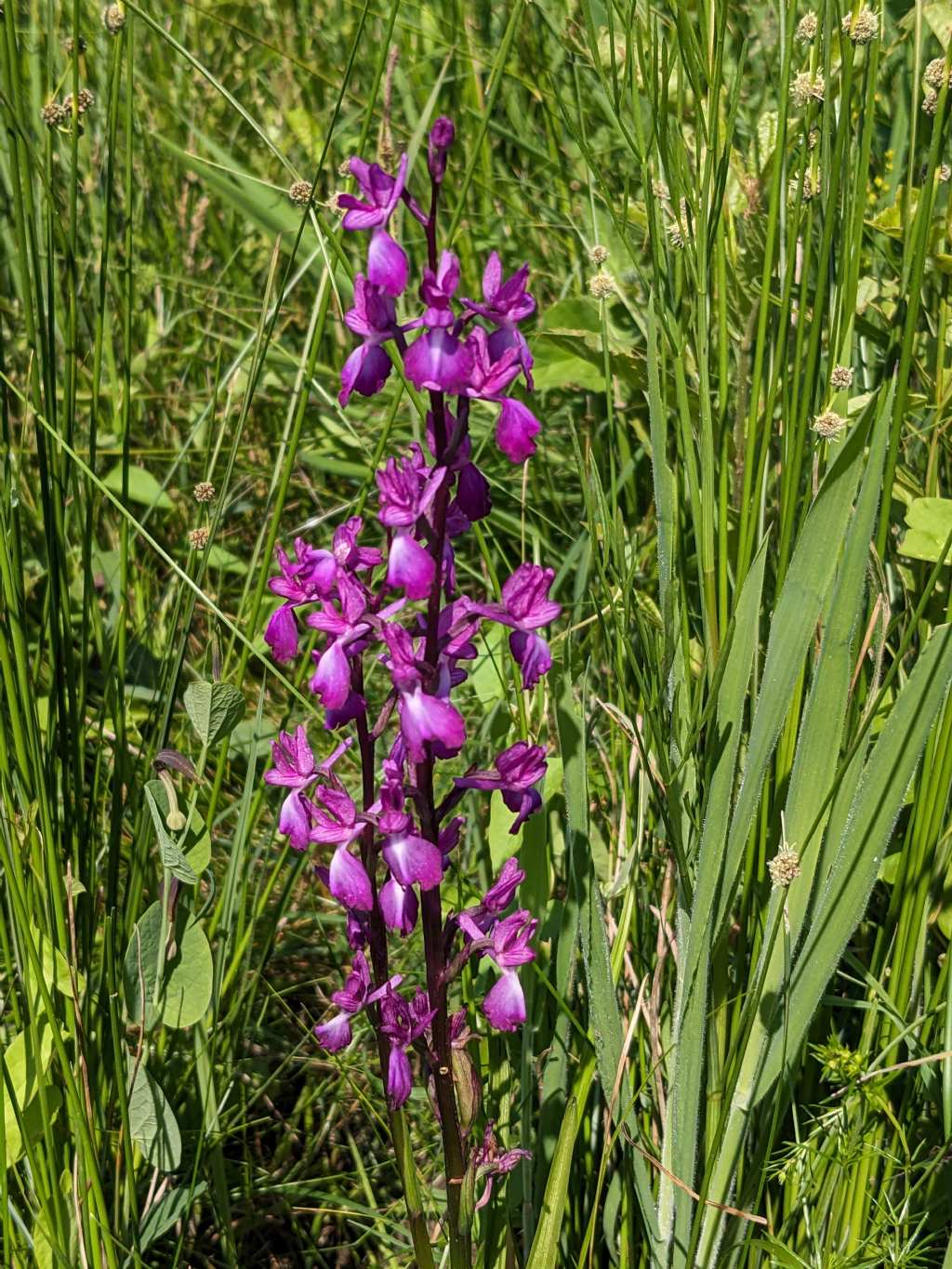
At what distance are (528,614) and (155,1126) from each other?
0.77 meters

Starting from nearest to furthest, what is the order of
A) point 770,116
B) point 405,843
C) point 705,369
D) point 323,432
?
1. point 405,843
2. point 705,369
3. point 770,116
4. point 323,432

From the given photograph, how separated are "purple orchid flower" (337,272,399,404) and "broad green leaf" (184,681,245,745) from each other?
0.51m

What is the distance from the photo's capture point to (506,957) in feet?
4.17

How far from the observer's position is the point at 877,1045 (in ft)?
5.20

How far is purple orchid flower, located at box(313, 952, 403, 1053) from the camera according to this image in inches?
50.7

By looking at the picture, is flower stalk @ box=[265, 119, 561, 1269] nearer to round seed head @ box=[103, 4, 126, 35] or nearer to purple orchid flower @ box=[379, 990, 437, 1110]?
purple orchid flower @ box=[379, 990, 437, 1110]

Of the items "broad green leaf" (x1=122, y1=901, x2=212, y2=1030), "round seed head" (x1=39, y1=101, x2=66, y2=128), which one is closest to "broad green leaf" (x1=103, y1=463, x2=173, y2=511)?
"round seed head" (x1=39, y1=101, x2=66, y2=128)

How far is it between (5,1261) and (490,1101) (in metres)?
0.56

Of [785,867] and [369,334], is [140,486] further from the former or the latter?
[785,867]

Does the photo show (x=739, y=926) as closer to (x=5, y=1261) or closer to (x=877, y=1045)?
(x=877, y=1045)

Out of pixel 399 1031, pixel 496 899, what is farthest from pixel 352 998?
pixel 496 899

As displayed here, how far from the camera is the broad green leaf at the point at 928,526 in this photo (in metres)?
1.56

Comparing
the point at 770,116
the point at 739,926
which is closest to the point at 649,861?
the point at 739,926

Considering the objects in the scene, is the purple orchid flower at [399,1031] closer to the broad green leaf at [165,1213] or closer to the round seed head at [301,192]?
the broad green leaf at [165,1213]
